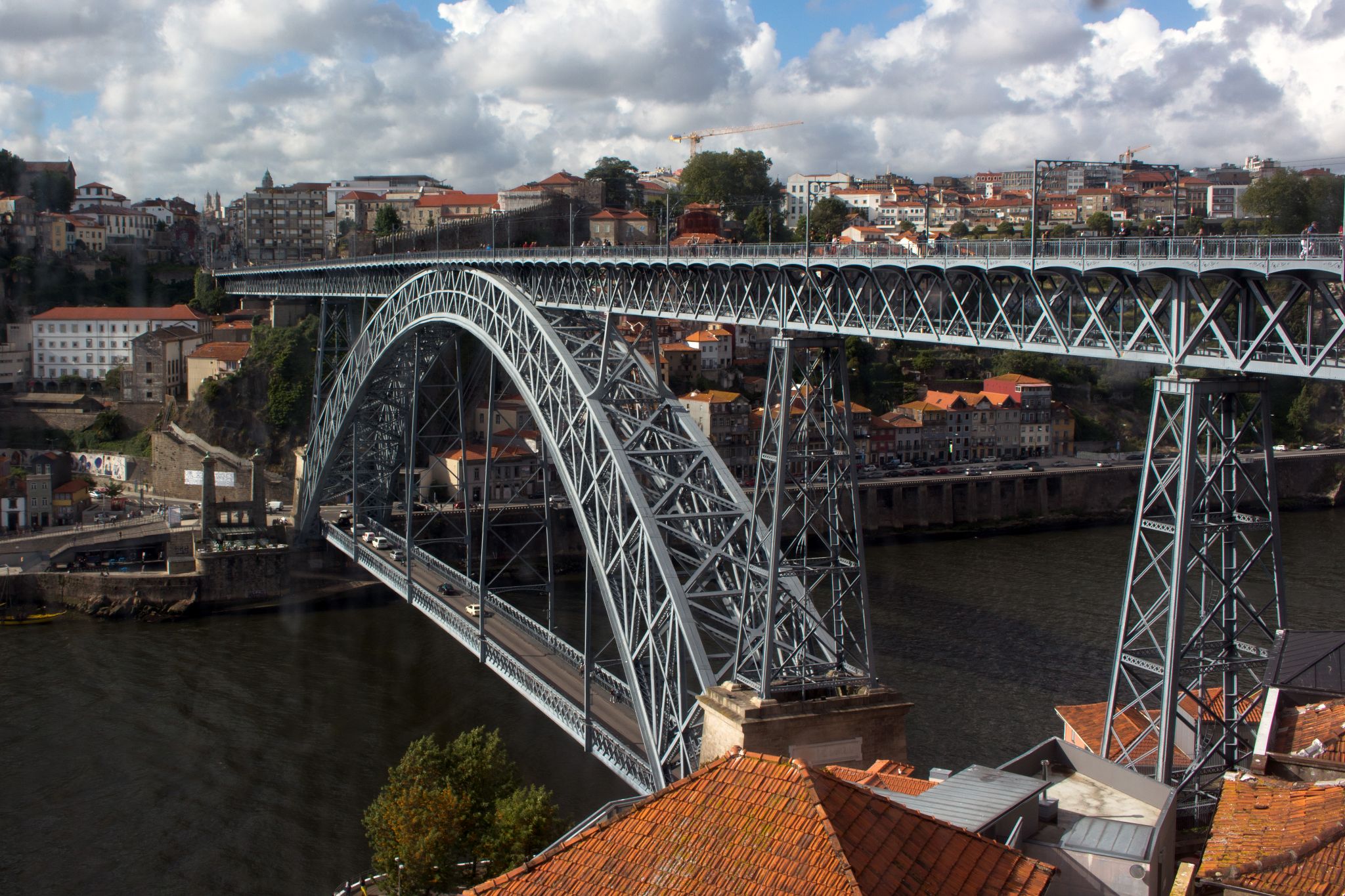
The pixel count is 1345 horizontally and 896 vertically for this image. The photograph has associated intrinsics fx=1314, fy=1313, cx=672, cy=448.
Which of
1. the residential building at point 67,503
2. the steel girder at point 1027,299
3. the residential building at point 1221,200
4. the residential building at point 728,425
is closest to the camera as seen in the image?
the steel girder at point 1027,299

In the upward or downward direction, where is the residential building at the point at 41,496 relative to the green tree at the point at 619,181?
downward

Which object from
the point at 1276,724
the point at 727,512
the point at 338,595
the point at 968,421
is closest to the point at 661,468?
the point at 727,512

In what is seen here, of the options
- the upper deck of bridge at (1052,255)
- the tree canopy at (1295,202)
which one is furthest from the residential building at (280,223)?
the tree canopy at (1295,202)

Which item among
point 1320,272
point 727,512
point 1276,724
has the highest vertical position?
point 1320,272

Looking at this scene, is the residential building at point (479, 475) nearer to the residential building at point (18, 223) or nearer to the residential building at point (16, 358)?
the residential building at point (16, 358)

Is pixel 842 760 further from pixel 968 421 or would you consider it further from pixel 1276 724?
pixel 968 421

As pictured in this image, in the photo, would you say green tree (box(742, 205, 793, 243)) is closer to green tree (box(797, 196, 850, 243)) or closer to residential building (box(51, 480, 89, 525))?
green tree (box(797, 196, 850, 243))

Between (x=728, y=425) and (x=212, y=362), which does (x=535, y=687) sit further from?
(x=212, y=362)
